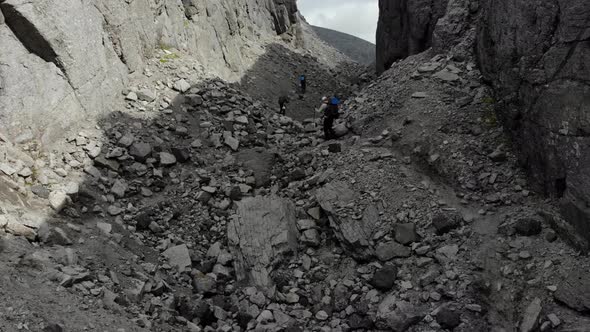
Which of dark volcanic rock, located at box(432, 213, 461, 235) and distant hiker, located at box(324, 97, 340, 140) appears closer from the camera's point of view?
dark volcanic rock, located at box(432, 213, 461, 235)

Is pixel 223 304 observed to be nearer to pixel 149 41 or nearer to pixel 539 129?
pixel 539 129

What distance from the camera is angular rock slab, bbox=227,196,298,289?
10195 mm

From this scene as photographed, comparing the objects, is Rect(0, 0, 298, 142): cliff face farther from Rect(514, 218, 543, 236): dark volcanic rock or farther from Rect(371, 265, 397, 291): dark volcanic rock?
Rect(514, 218, 543, 236): dark volcanic rock

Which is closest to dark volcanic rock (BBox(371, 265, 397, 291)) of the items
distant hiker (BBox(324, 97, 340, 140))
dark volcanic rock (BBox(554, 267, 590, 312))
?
dark volcanic rock (BBox(554, 267, 590, 312))

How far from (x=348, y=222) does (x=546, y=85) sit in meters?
5.23

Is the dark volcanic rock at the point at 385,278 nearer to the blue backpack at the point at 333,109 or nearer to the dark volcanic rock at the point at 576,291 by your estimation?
the dark volcanic rock at the point at 576,291

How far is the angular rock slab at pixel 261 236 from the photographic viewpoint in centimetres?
1020

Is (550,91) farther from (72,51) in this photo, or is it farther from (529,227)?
(72,51)

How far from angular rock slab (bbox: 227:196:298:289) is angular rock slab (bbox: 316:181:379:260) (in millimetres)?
933

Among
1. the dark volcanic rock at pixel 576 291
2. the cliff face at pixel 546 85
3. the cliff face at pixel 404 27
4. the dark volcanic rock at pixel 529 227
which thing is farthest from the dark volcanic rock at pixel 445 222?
the cliff face at pixel 404 27

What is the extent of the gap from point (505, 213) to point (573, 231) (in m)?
1.56

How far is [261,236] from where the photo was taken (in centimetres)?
1071

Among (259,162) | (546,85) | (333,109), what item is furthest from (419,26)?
(546,85)

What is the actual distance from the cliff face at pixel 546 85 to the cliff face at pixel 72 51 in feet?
37.2
